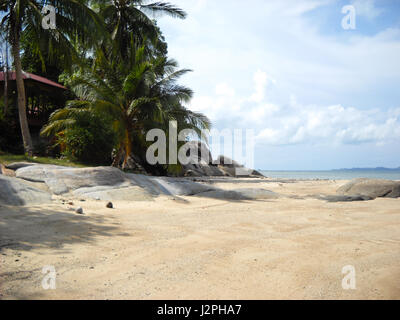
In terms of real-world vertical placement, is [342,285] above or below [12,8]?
below

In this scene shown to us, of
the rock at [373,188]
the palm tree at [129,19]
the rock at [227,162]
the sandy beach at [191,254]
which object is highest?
the palm tree at [129,19]

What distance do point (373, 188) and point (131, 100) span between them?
32.4 ft

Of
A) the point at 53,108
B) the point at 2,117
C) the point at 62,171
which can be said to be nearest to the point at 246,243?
the point at 62,171

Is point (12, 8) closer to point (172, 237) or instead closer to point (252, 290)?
point (172, 237)

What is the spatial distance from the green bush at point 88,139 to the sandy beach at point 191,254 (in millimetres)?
8311

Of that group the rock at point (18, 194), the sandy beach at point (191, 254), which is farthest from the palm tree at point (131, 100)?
the sandy beach at point (191, 254)

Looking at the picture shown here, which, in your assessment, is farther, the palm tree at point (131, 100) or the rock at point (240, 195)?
the palm tree at point (131, 100)

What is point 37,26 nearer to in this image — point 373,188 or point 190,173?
point 190,173

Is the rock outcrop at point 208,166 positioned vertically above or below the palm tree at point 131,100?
below

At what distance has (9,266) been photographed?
2.64 m

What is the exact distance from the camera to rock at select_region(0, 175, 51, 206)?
5.23 meters

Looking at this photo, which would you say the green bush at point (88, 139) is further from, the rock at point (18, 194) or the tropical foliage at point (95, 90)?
the rock at point (18, 194)

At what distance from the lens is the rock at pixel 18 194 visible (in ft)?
17.1

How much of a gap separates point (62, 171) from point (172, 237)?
16.6 feet
